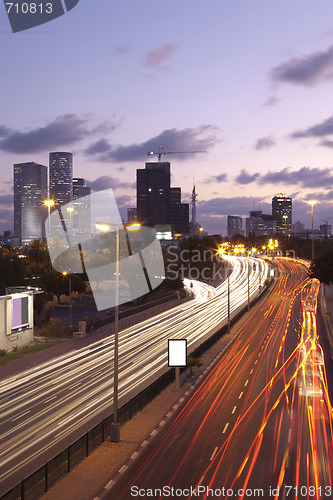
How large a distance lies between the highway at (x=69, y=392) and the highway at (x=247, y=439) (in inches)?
177

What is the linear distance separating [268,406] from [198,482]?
10.4m

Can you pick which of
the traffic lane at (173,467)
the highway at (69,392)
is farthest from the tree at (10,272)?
the traffic lane at (173,467)

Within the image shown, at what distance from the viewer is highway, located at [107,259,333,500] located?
16.0m

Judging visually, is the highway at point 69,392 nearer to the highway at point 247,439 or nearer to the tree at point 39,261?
the highway at point 247,439

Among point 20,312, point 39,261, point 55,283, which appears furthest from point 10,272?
point 39,261

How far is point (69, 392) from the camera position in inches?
1136

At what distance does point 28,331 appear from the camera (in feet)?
149

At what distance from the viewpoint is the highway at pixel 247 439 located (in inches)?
628

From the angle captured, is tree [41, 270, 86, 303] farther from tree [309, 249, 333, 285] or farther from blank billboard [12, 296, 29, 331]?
tree [309, 249, 333, 285]

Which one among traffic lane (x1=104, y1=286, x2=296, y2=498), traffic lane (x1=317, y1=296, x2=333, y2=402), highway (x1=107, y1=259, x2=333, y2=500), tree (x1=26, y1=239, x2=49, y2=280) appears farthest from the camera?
tree (x1=26, y1=239, x2=49, y2=280)

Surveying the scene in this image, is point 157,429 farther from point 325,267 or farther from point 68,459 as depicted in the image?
point 325,267

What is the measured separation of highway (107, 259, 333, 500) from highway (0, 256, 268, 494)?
14.7 feet

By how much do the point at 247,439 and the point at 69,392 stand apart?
12.8 metres

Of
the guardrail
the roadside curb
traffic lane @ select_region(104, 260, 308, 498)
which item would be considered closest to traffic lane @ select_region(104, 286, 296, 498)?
traffic lane @ select_region(104, 260, 308, 498)
